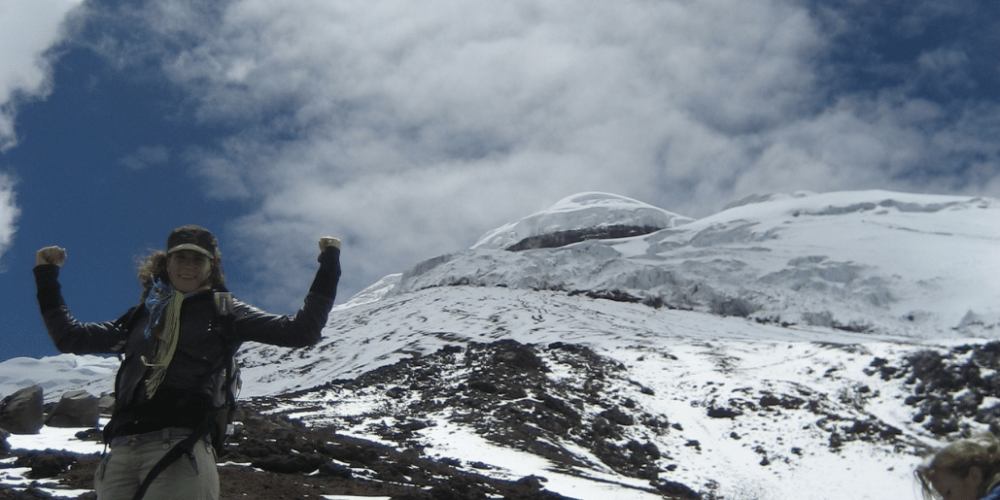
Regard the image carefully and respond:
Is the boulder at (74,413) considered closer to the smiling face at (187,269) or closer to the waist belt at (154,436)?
the smiling face at (187,269)

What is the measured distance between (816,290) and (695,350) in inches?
1020

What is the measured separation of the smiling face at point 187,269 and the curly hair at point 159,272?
Result: 0.10m

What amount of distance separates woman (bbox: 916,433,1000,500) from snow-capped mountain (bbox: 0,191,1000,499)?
43.1ft

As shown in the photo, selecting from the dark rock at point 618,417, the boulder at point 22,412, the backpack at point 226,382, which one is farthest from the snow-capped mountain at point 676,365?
the backpack at point 226,382

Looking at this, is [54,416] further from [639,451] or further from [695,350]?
[695,350]

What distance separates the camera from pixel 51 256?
405 centimetres

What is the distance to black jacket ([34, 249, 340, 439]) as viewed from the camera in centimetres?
351

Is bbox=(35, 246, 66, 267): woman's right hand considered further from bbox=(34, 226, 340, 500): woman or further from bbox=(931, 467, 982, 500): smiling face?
bbox=(931, 467, 982, 500): smiling face

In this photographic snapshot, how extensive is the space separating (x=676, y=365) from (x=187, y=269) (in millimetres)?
33009

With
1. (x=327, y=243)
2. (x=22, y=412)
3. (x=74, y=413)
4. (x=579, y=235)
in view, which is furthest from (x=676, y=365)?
(x=579, y=235)

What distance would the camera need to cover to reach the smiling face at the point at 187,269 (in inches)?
149

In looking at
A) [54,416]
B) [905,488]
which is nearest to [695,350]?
[905,488]

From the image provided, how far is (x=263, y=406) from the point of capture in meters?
27.1

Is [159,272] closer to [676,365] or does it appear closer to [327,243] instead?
[327,243]
